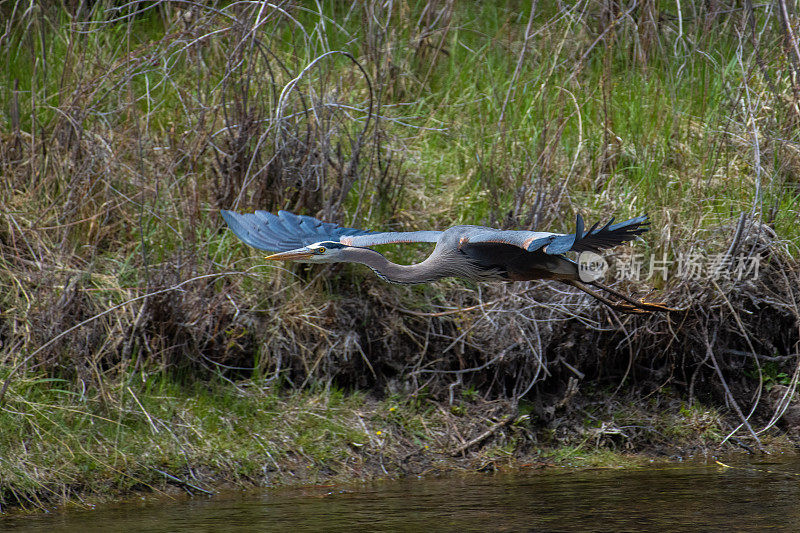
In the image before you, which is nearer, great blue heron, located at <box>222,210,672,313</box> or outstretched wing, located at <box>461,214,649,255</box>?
outstretched wing, located at <box>461,214,649,255</box>

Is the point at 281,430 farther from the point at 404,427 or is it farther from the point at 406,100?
the point at 406,100

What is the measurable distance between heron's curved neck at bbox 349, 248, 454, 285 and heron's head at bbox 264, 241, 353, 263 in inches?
2.6

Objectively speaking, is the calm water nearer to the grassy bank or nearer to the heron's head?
the grassy bank

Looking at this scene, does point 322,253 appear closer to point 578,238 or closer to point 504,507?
point 504,507

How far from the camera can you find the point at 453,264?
5.20 m

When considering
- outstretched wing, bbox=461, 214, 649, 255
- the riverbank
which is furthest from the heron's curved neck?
the riverbank

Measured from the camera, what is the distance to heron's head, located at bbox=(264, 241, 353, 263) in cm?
509

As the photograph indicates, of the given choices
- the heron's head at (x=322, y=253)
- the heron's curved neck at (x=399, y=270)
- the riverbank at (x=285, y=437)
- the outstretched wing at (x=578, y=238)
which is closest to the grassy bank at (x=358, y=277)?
the riverbank at (x=285, y=437)

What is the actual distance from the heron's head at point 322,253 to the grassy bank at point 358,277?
0.78 meters

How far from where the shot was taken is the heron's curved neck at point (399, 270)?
5.15 meters

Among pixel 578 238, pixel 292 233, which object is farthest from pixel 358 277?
pixel 578 238

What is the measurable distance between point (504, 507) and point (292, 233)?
75.3 inches

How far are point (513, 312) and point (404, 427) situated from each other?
3.31 ft

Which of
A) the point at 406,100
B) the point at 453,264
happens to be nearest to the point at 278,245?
the point at 453,264
